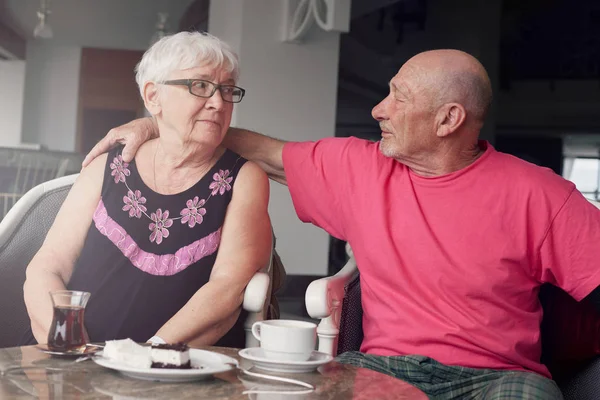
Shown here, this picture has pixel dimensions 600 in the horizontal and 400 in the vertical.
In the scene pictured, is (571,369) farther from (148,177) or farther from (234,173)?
(148,177)

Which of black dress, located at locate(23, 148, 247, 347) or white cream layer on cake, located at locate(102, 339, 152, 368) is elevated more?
black dress, located at locate(23, 148, 247, 347)

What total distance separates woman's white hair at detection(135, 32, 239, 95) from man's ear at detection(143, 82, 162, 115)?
0.04 ft

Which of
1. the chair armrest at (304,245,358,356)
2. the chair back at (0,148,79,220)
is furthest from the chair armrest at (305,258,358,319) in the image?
the chair back at (0,148,79,220)

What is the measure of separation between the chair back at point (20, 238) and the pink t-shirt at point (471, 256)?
2.21 ft

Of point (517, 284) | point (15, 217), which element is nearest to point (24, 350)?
point (15, 217)

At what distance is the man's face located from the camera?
1.99 meters

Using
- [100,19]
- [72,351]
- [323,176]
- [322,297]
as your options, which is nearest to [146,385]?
[72,351]

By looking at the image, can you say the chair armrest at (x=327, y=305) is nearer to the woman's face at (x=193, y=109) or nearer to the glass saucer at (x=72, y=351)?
the woman's face at (x=193, y=109)

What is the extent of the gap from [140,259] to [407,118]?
0.69 m

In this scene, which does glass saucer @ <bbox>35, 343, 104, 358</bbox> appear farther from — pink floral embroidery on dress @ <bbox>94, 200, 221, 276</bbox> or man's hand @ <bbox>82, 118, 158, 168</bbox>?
man's hand @ <bbox>82, 118, 158, 168</bbox>

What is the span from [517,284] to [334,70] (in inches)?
105

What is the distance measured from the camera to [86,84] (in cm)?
460

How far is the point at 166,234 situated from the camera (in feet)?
5.98

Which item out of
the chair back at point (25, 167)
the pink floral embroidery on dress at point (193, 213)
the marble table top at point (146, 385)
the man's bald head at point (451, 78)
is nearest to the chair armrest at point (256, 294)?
the pink floral embroidery on dress at point (193, 213)
